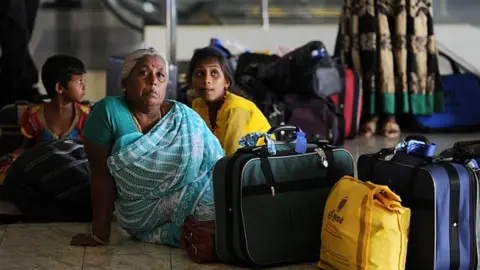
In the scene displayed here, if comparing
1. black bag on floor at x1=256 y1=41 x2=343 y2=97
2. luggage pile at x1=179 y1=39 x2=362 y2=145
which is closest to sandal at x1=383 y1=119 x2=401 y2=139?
luggage pile at x1=179 y1=39 x2=362 y2=145

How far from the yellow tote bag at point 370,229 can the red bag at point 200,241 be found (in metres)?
0.45

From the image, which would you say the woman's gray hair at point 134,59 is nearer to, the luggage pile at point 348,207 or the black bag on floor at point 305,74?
the luggage pile at point 348,207

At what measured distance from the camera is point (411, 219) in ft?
8.98

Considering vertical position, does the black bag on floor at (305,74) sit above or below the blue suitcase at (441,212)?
above

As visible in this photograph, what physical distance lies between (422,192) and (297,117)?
2517 mm

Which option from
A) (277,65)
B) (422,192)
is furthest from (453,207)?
(277,65)

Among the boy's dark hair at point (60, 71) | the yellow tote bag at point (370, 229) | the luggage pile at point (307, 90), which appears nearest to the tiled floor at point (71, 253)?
the yellow tote bag at point (370, 229)

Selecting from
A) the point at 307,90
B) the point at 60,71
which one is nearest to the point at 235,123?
the point at 60,71

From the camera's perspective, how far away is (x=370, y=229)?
2.63 metres

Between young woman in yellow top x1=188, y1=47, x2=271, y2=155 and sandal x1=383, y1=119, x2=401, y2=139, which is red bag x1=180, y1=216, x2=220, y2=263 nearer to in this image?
young woman in yellow top x1=188, y1=47, x2=271, y2=155

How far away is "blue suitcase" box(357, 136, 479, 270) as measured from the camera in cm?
267

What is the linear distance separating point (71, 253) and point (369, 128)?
3.03m

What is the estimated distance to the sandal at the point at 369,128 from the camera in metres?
5.72

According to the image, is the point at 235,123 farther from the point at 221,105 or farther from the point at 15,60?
the point at 15,60
